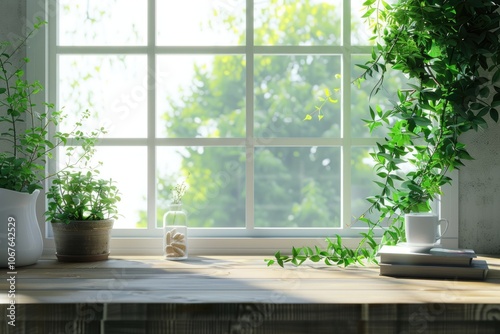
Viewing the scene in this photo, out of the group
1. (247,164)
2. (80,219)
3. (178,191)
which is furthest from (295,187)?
(80,219)

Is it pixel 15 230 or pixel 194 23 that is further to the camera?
pixel 194 23

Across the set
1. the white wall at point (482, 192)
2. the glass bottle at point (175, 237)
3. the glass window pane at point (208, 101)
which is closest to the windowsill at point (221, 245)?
the glass bottle at point (175, 237)

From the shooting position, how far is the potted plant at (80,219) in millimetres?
2443

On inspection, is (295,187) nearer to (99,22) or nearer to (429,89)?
(99,22)

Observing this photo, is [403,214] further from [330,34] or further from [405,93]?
[330,34]

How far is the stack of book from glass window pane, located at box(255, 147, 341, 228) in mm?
11243

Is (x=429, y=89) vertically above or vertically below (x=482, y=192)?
above

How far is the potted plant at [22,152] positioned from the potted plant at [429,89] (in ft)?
2.99

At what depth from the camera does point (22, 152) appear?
8.14 ft

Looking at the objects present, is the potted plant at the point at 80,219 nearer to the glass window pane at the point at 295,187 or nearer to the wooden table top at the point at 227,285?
the wooden table top at the point at 227,285

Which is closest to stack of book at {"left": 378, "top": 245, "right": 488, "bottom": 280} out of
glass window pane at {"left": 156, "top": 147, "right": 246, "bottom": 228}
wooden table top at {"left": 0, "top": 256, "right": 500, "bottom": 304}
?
wooden table top at {"left": 0, "top": 256, "right": 500, "bottom": 304}

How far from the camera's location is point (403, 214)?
2498mm

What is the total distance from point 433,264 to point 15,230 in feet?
4.84

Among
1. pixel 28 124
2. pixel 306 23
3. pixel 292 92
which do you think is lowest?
pixel 28 124
